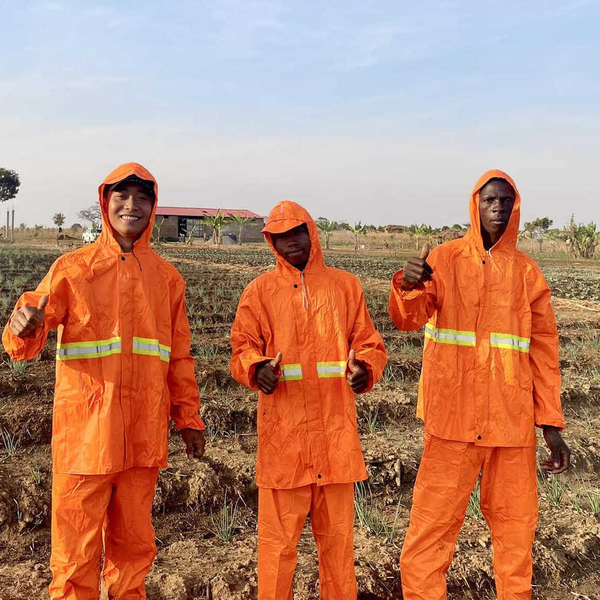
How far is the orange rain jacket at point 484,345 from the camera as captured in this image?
2375mm

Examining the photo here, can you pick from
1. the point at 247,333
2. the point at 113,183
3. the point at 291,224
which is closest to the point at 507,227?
the point at 291,224

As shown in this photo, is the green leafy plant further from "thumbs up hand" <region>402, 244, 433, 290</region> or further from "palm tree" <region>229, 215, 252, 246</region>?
"palm tree" <region>229, 215, 252, 246</region>

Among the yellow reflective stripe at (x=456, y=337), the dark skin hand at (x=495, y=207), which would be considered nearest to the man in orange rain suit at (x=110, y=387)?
the yellow reflective stripe at (x=456, y=337)

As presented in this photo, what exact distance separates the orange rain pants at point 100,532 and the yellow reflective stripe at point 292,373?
0.65 meters

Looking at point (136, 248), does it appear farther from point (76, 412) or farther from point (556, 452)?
point (556, 452)

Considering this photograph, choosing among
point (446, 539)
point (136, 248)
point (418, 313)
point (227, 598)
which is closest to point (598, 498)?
point (446, 539)

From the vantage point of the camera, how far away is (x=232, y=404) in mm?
4664

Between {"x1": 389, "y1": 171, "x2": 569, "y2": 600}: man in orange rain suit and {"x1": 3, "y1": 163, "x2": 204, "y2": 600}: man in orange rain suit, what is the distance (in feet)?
3.33

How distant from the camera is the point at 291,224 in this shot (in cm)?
239

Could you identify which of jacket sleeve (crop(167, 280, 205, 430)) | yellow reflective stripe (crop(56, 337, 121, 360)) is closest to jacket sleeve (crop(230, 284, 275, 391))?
jacket sleeve (crop(167, 280, 205, 430))

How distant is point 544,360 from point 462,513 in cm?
75

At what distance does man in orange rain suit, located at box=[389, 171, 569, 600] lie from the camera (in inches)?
92.4

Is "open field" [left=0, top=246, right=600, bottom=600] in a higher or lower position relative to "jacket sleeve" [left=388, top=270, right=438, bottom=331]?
lower

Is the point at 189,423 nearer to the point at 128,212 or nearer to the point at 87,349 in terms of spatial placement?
the point at 87,349
